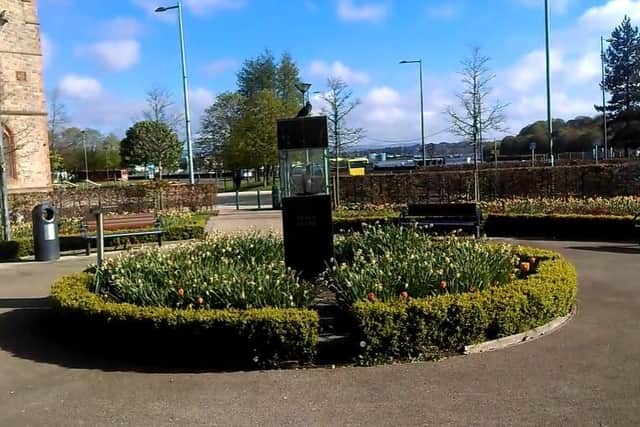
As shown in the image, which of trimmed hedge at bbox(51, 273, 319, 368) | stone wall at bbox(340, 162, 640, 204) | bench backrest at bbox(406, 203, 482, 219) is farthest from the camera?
stone wall at bbox(340, 162, 640, 204)

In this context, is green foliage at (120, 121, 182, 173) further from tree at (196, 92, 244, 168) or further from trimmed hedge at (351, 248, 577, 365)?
trimmed hedge at (351, 248, 577, 365)

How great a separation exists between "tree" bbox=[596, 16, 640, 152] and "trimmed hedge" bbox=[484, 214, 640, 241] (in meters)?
56.7

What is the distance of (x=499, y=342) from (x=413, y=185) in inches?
655

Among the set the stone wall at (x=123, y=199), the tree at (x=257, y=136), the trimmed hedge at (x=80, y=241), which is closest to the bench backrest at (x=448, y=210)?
the trimmed hedge at (x=80, y=241)

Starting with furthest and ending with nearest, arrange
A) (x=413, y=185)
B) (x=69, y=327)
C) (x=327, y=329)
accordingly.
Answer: (x=413, y=185)
(x=69, y=327)
(x=327, y=329)

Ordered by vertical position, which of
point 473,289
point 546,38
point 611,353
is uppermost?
point 546,38

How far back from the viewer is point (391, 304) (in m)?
6.39

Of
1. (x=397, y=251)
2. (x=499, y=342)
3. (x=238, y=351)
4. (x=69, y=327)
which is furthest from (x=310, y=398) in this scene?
(x=397, y=251)

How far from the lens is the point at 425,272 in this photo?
7484 millimetres

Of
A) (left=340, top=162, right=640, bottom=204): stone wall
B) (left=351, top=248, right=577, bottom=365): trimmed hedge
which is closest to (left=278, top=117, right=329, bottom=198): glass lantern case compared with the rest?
(left=351, top=248, right=577, bottom=365): trimmed hedge

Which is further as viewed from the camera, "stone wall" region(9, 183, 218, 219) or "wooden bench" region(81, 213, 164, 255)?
"stone wall" region(9, 183, 218, 219)

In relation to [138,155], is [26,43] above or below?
above

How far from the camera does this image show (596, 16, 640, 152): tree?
6846cm

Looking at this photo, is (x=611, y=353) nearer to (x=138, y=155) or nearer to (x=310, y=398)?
(x=310, y=398)
